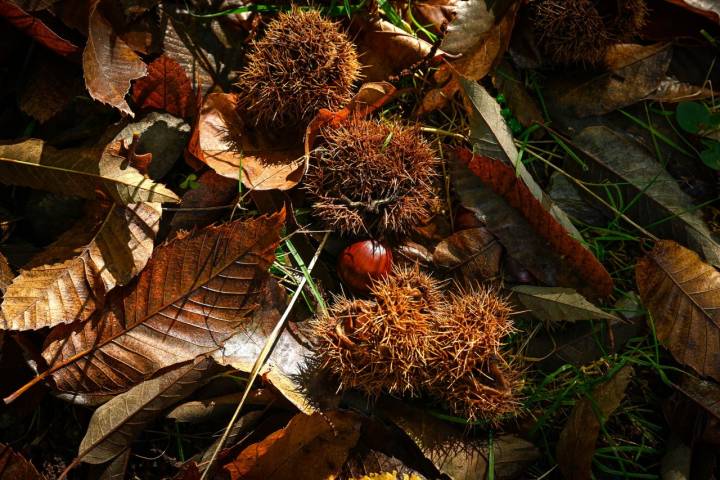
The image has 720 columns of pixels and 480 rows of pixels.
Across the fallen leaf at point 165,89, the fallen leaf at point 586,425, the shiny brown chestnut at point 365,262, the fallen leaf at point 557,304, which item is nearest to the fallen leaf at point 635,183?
the fallen leaf at point 557,304

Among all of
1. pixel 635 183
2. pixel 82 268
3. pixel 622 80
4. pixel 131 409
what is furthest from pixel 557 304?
pixel 82 268

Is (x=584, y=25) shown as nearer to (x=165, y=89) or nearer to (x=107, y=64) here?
(x=165, y=89)

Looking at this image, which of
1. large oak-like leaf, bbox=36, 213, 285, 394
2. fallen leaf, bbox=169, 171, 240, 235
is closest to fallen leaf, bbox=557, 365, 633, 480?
large oak-like leaf, bbox=36, 213, 285, 394

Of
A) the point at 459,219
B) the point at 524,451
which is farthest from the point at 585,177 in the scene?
the point at 524,451

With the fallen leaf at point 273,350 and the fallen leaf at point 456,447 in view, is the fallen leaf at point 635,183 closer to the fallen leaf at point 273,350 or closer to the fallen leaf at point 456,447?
the fallen leaf at point 456,447

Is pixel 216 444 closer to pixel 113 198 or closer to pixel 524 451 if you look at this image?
pixel 113 198

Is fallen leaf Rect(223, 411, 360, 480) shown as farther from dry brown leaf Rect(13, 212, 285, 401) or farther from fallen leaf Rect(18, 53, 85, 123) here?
fallen leaf Rect(18, 53, 85, 123)
